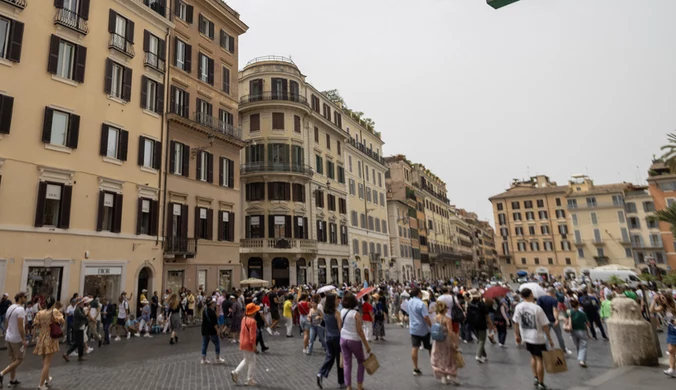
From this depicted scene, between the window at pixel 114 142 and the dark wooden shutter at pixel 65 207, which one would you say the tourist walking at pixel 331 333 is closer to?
the dark wooden shutter at pixel 65 207

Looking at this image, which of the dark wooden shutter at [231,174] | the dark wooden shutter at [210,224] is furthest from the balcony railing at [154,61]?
the dark wooden shutter at [210,224]

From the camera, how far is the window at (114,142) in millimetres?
19953

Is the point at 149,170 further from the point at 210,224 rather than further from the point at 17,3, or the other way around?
the point at 17,3

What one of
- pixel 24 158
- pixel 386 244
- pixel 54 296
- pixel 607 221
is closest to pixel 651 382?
pixel 54 296

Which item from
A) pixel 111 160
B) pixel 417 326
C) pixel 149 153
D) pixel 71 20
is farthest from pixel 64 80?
pixel 417 326

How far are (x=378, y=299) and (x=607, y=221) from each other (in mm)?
69296

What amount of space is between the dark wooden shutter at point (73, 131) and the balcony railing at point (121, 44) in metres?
4.54

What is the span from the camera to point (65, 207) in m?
17.9

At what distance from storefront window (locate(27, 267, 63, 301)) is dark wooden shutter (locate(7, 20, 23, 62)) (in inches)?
343

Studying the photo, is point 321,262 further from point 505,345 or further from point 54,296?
point 505,345

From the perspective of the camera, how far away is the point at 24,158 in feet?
55.0

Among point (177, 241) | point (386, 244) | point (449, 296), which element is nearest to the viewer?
point (449, 296)

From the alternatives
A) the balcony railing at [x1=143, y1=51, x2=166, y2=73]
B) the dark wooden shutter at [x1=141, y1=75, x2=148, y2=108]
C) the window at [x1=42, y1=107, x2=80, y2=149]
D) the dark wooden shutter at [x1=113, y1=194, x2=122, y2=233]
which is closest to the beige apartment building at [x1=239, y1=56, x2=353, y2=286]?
the balcony railing at [x1=143, y1=51, x2=166, y2=73]

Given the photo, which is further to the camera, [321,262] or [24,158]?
[321,262]
